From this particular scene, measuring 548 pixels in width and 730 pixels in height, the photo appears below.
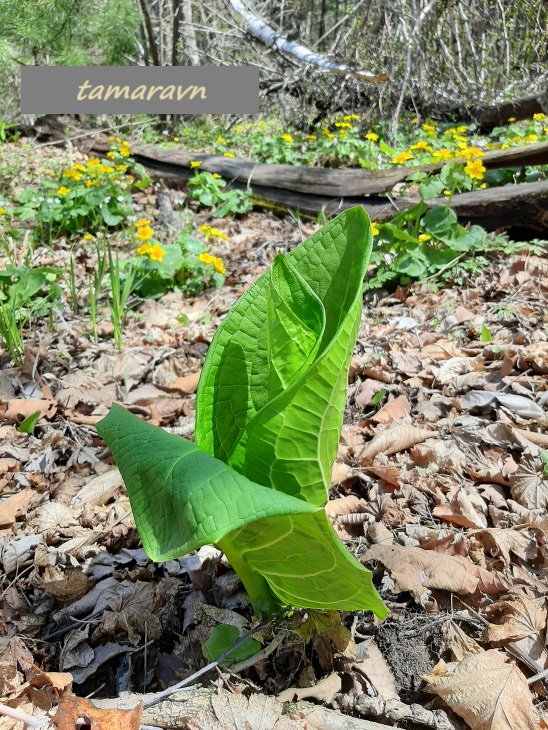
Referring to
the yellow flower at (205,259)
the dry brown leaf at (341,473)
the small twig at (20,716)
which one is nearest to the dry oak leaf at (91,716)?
the small twig at (20,716)

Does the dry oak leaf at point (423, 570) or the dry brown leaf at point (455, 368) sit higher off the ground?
the dry brown leaf at point (455, 368)

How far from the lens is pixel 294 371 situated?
2.84 feet

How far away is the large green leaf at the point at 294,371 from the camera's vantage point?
74 centimetres

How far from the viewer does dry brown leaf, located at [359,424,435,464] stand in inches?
63.1

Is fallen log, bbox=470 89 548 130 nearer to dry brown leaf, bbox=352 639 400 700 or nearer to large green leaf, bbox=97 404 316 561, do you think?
dry brown leaf, bbox=352 639 400 700

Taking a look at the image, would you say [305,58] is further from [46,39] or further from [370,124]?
[46,39]

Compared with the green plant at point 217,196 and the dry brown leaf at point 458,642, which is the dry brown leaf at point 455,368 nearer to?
the dry brown leaf at point 458,642

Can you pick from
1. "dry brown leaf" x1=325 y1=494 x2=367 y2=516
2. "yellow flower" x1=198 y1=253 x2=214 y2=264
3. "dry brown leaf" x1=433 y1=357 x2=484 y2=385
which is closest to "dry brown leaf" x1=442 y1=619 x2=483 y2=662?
"dry brown leaf" x1=325 y1=494 x2=367 y2=516

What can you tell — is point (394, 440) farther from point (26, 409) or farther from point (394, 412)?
point (26, 409)

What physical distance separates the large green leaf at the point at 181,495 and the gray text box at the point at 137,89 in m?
3.99

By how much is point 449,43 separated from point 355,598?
637 cm

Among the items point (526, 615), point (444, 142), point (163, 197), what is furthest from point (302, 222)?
point (526, 615)

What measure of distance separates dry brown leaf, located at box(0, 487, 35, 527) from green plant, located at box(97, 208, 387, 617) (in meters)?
0.69

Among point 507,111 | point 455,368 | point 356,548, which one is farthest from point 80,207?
point 507,111
